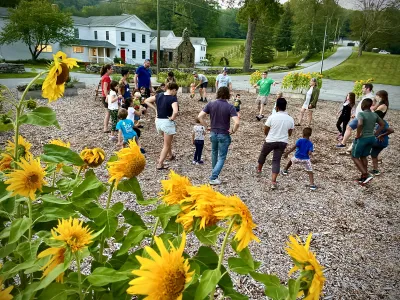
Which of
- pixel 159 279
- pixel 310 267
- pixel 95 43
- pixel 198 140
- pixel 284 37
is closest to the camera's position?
pixel 159 279

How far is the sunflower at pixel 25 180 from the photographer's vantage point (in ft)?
3.46

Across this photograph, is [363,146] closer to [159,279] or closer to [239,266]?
[239,266]

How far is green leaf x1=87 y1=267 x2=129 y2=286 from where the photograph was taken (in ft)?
2.80

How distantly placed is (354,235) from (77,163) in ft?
15.3

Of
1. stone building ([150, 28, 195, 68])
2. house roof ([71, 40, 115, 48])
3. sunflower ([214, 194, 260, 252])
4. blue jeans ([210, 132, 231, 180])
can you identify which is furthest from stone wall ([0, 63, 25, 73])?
sunflower ([214, 194, 260, 252])

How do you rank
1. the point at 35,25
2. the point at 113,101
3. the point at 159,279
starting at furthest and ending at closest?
the point at 35,25
the point at 113,101
the point at 159,279

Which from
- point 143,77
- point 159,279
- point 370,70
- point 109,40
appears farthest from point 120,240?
point 109,40

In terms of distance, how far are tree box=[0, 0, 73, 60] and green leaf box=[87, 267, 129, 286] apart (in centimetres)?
4136

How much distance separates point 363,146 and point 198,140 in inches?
134

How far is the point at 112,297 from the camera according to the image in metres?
0.99

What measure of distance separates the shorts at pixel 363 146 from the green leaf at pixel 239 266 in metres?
6.19

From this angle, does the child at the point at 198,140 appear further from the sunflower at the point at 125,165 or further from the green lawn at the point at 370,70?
the green lawn at the point at 370,70

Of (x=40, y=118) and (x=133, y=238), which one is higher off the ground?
(x=40, y=118)

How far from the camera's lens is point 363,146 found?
6301mm
